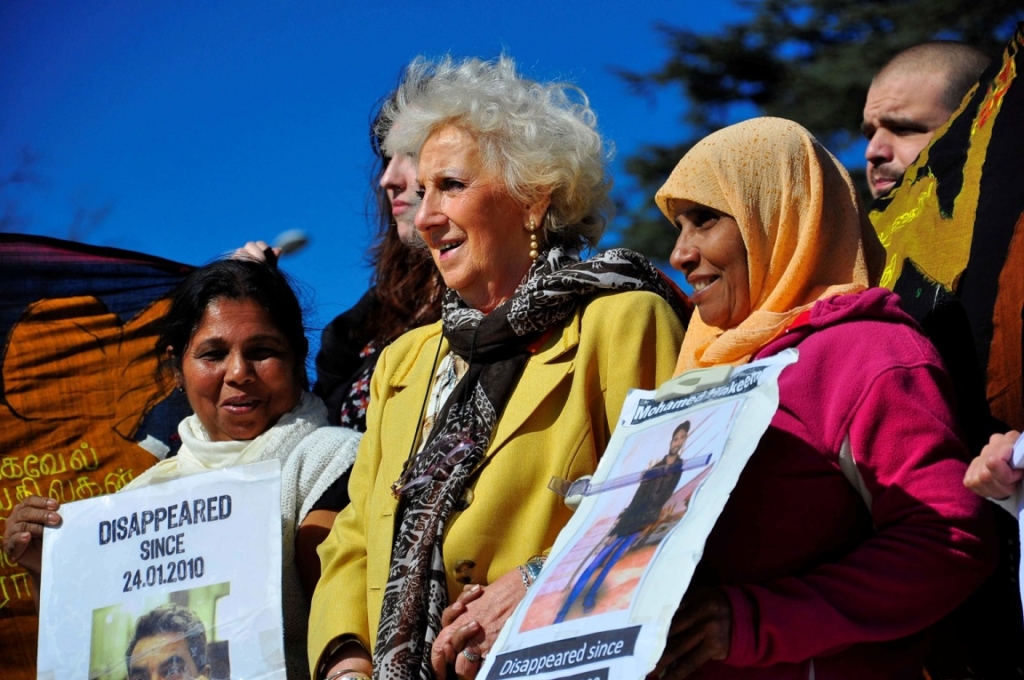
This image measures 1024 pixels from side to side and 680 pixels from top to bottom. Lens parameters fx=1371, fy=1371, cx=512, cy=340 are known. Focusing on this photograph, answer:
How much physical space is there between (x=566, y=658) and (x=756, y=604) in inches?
15.6

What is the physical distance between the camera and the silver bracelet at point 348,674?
3516 mm

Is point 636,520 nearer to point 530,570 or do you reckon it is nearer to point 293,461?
point 530,570

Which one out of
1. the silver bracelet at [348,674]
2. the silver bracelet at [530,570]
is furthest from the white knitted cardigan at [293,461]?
the silver bracelet at [530,570]

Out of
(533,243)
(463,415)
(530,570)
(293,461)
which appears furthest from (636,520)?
(293,461)

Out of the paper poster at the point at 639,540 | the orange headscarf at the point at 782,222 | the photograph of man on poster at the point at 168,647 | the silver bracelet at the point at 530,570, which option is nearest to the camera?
the paper poster at the point at 639,540

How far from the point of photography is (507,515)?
3.42 metres

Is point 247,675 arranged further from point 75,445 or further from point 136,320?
point 136,320

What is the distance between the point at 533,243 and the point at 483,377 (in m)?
0.49

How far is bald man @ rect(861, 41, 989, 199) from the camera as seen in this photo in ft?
15.4

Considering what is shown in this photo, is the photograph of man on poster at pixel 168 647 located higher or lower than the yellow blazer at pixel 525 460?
lower

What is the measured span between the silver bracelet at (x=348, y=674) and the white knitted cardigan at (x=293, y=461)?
1.44ft

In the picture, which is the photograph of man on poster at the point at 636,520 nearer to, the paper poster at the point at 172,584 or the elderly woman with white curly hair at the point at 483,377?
the elderly woman with white curly hair at the point at 483,377

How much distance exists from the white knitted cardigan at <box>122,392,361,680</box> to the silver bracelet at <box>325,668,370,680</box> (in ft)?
1.44

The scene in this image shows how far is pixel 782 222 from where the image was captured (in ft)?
9.72
